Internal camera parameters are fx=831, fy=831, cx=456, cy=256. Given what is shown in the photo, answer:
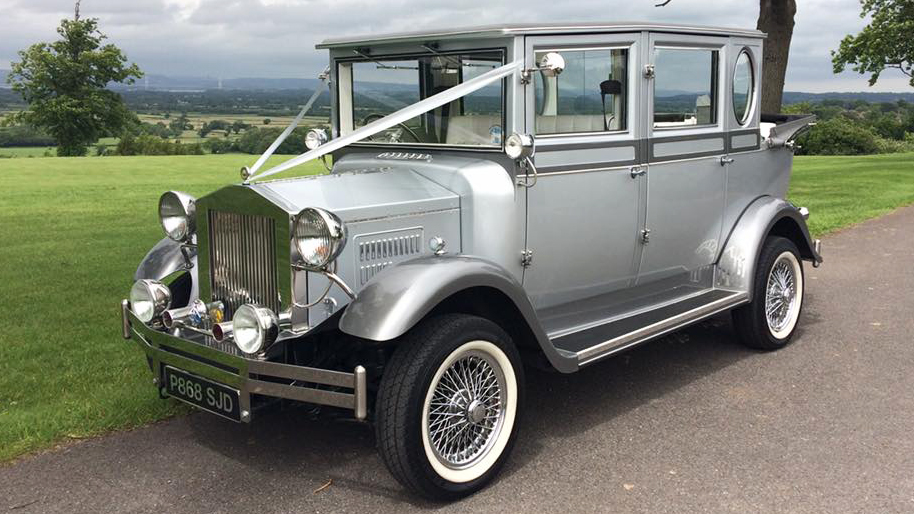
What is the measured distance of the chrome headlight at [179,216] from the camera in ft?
14.9

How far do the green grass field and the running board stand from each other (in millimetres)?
2358

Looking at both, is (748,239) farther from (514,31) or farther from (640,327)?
(514,31)

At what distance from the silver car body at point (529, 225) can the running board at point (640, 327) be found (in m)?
0.01

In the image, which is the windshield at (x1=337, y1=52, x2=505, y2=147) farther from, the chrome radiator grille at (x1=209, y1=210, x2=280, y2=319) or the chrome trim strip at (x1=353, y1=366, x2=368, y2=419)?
the chrome trim strip at (x1=353, y1=366, x2=368, y2=419)

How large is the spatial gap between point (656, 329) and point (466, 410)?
5.19ft

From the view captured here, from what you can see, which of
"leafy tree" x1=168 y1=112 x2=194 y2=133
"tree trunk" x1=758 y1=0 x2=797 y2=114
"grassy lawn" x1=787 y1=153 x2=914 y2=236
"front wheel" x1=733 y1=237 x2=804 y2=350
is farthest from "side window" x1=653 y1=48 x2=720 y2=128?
"leafy tree" x1=168 y1=112 x2=194 y2=133

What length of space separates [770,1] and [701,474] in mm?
12092

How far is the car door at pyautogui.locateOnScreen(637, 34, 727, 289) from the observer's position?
5176 millimetres

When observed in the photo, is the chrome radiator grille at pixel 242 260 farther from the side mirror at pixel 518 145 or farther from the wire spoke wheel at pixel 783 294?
the wire spoke wheel at pixel 783 294

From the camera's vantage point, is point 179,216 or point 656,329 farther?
point 656,329

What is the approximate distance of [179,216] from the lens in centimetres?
456

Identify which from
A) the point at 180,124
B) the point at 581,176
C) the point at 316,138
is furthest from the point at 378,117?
the point at 180,124

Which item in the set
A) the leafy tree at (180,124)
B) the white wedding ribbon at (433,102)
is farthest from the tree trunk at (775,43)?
the leafy tree at (180,124)

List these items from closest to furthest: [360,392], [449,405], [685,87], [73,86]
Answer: [360,392] → [449,405] → [685,87] → [73,86]
